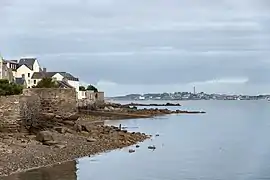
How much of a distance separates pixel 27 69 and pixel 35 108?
4875cm

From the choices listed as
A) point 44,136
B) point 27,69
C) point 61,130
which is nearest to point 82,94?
point 27,69

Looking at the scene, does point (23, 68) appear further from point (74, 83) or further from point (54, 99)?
point (54, 99)

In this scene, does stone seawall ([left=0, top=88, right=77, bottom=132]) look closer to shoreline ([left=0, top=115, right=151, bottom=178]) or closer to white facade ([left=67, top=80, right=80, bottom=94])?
shoreline ([left=0, top=115, right=151, bottom=178])

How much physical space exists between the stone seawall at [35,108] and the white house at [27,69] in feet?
136

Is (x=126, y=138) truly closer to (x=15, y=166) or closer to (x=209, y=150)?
(x=209, y=150)

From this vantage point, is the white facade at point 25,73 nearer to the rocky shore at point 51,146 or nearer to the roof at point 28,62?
the roof at point 28,62

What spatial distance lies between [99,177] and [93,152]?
6435mm

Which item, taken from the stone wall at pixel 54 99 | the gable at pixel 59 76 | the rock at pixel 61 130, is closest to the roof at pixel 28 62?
the gable at pixel 59 76

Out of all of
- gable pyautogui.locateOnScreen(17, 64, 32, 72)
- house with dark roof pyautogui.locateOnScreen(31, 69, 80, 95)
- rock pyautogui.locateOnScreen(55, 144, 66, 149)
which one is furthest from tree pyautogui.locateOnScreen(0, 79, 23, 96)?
gable pyautogui.locateOnScreen(17, 64, 32, 72)

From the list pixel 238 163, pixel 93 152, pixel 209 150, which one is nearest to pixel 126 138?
pixel 209 150

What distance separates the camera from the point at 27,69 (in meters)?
84.2

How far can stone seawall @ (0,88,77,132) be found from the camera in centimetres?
3366

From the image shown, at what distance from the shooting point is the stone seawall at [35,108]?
33656 mm

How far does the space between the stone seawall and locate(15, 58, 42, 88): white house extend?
41443mm
